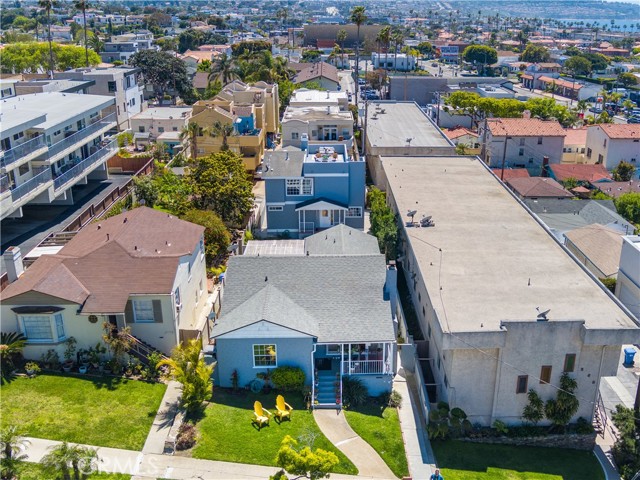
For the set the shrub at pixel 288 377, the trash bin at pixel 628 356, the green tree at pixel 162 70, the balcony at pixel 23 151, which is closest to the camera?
the shrub at pixel 288 377

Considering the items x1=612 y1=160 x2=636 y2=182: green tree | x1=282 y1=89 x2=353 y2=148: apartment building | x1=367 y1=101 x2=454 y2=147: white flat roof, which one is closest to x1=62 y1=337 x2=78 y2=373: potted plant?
x1=282 y1=89 x2=353 y2=148: apartment building

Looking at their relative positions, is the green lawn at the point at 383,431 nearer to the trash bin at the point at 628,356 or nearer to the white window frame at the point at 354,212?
the trash bin at the point at 628,356

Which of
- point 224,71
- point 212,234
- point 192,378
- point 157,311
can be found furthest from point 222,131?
point 192,378

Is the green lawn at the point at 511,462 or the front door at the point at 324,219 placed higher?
the front door at the point at 324,219

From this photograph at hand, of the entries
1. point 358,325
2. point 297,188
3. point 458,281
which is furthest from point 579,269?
point 297,188

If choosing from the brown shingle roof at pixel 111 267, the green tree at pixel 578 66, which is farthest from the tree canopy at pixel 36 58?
the green tree at pixel 578 66

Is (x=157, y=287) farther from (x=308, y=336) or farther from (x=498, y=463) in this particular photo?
(x=498, y=463)

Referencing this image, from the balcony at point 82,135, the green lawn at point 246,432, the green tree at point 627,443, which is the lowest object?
the green tree at point 627,443

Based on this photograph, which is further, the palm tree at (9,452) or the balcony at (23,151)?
the balcony at (23,151)
